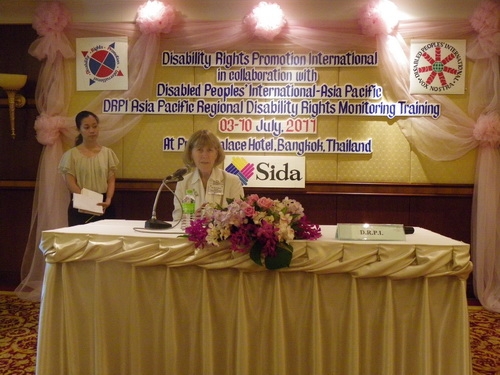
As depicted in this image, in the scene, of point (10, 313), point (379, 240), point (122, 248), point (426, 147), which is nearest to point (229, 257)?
point (122, 248)

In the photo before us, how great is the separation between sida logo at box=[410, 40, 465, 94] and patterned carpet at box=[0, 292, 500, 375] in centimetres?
207

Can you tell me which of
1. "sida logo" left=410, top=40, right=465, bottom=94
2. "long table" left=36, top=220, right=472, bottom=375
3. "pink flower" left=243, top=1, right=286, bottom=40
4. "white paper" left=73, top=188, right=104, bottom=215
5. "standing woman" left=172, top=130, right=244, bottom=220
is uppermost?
"pink flower" left=243, top=1, right=286, bottom=40

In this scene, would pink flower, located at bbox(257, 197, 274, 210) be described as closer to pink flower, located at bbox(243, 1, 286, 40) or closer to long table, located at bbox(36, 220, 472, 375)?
long table, located at bbox(36, 220, 472, 375)

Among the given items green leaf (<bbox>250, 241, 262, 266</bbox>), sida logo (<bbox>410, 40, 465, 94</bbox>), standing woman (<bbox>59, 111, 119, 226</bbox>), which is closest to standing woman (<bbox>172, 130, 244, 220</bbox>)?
green leaf (<bbox>250, 241, 262, 266</bbox>)

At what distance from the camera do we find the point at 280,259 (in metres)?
2.62

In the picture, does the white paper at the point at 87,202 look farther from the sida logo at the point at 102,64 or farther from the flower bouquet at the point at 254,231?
the sida logo at the point at 102,64

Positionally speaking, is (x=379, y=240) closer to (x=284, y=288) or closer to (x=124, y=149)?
(x=284, y=288)

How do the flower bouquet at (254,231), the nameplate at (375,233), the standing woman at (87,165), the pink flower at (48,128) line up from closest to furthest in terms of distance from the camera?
Answer: the flower bouquet at (254,231), the nameplate at (375,233), the standing woman at (87,165), the pink flower at (48,128)

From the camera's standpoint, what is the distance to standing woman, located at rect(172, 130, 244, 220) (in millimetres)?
3623

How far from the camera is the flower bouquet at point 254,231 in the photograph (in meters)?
2.61

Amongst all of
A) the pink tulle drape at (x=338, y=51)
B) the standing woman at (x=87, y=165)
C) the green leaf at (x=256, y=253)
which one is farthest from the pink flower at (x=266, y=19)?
the green leaf at (x=256, y=253)

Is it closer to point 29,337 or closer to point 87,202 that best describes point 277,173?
point 87,202

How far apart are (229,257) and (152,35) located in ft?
10.8

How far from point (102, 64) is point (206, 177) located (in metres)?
2.39
